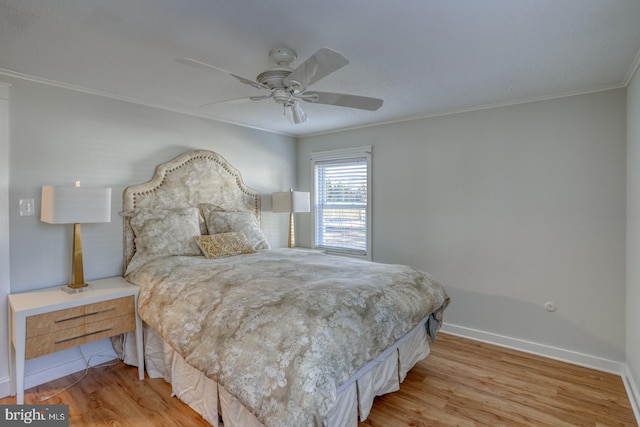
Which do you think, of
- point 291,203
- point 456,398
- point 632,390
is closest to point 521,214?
point 632,390

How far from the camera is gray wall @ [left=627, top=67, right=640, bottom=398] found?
A: 2.33m

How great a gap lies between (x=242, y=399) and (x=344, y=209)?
320 centimetres

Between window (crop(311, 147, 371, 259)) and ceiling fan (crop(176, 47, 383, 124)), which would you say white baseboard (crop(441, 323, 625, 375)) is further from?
ceiling fan (crop(176, 47, 383, 124))

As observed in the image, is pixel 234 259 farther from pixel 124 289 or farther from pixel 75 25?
pixel 75 25

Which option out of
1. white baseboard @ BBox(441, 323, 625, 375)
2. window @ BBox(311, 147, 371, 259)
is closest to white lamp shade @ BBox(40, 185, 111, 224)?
window @ BBox(311, 147, 371, 259)

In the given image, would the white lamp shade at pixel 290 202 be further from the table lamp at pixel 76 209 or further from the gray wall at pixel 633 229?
the gray wall at pixel 633 229

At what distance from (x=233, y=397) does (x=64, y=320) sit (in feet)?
4.61

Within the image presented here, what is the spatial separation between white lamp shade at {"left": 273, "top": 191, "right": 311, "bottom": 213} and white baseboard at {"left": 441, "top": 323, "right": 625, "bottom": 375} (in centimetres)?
219

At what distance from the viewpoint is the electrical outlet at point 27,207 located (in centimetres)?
257

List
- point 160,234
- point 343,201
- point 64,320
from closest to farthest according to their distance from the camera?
point 64,320 → point 160,234 → point 343,201

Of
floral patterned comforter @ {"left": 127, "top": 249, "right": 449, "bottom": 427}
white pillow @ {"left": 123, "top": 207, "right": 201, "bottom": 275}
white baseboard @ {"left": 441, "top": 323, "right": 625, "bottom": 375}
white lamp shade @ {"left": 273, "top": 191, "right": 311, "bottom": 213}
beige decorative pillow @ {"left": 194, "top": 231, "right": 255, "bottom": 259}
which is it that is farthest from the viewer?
white lamp shade @ {"left": 273, "top": 191, "right": 311, "bottom": 213}

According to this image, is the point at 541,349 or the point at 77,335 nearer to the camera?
the point at 77,335

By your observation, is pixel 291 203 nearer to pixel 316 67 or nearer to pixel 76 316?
pixel 76 316

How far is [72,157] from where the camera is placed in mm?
2822
